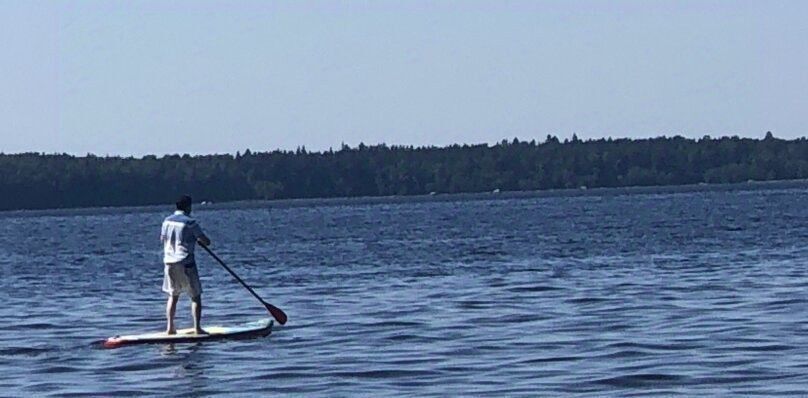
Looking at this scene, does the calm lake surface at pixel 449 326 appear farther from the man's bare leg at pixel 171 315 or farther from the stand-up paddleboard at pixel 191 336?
the man's bare leg at pixel 171 315

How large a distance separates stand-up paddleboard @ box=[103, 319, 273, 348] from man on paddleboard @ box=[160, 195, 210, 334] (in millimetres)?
133

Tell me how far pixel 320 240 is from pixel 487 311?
48.4 m

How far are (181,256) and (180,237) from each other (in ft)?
0.85

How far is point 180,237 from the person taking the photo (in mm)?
25875

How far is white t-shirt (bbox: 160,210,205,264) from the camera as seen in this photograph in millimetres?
25781

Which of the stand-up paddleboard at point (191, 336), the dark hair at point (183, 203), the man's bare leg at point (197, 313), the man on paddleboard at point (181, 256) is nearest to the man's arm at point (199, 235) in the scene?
the man on paddleboard at point (181, 256)

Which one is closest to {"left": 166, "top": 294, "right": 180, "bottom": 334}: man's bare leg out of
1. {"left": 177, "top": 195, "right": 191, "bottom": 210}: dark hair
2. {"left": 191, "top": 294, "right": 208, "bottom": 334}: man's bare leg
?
{"left": 191, "top": 294, "right": 208, "bottom": 334}: man's bare leg

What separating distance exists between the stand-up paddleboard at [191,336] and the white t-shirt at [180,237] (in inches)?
38.0

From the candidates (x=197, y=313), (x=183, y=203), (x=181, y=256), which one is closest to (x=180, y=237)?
(x=181, y=256)

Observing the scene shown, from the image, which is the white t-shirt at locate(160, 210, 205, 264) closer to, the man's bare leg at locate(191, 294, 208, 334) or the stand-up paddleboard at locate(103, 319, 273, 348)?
the man's bare leg at locate(191, 294, 208, 334)

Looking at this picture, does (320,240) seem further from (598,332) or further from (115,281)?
(598,332)

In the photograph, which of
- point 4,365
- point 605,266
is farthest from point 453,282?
point 4,365

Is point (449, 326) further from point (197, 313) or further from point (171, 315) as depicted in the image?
point (171, 315)

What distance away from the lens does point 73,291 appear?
135 ft
